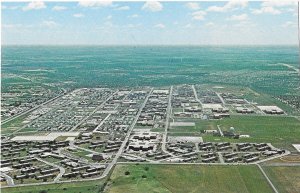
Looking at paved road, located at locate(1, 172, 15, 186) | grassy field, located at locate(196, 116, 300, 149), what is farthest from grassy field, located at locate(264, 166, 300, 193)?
paved road, located at locate(1, 172, 15, 186)

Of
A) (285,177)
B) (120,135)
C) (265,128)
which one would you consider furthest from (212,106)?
(285,177)

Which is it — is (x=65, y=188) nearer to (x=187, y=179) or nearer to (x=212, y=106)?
(x=187, y=179)

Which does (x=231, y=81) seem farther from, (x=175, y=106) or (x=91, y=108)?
(x=91, y=108)

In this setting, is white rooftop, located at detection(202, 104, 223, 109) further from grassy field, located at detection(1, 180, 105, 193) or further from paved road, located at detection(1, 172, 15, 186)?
paved road, located at detection(1, 172, 15, 186)

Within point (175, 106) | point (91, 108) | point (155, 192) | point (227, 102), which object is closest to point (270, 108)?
point (227, 102)

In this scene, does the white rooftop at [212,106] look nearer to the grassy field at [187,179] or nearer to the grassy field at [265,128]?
the grassy field at [265,128]
